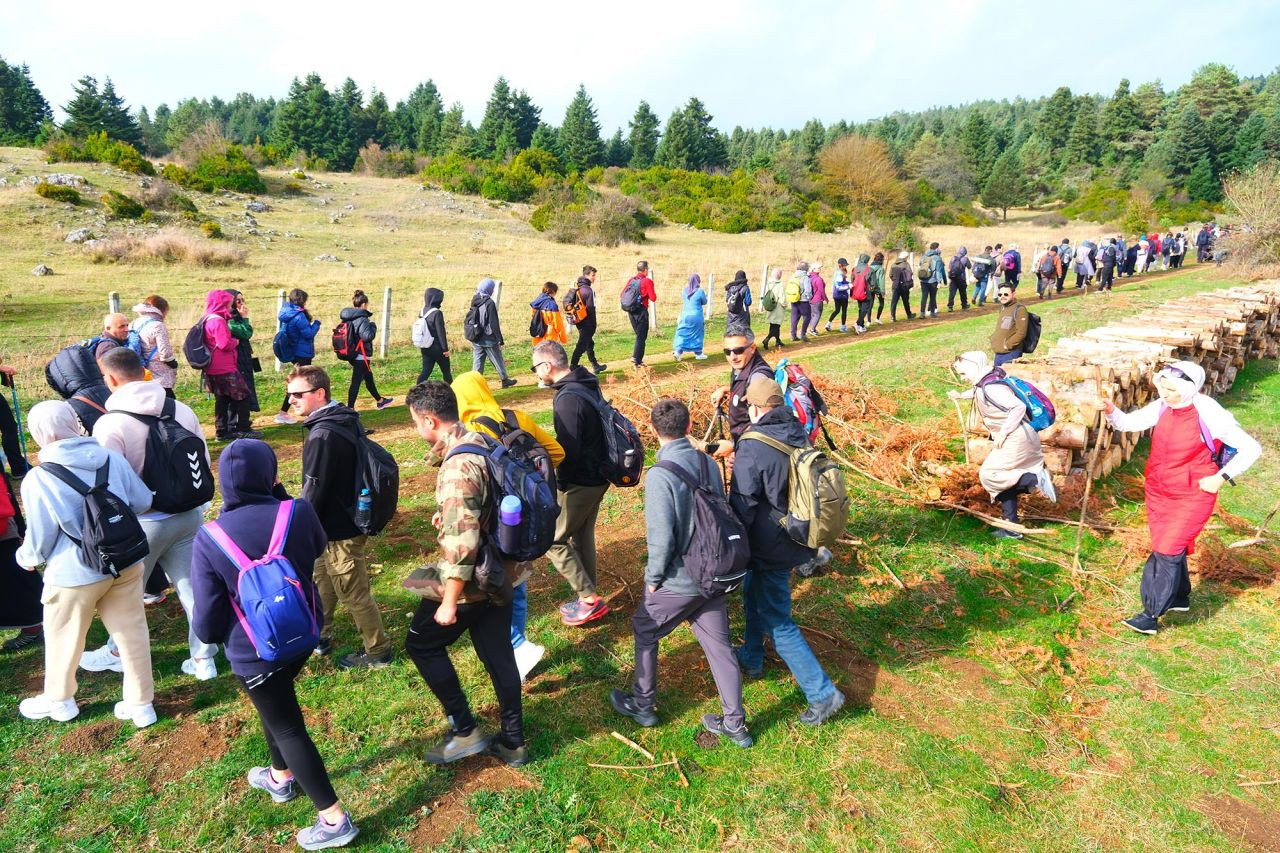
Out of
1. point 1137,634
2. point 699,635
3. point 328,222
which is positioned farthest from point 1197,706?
point 328,222

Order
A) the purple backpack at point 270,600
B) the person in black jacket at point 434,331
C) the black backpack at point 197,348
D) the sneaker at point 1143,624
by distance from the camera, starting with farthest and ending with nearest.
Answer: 1. the person in black jacket at point 434,331
2. the black backpack at point 197,348
3. the sneaker at point 1143,624
4. the purple backpack at point 270,600

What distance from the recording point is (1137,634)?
5.54 m

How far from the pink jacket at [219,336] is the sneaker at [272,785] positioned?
5.87 meters

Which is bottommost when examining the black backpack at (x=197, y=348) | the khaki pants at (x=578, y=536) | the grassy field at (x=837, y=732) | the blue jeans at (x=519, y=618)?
the grassy field at (x=837, y=732)

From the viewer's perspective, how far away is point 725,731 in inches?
164

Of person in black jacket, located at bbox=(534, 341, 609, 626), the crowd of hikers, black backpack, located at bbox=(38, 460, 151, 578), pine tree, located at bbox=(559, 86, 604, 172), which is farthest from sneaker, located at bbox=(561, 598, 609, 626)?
pine tree, located at bbox=(559, 86, 604, 172)

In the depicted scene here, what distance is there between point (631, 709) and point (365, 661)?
181cm

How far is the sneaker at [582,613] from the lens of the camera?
5277mm

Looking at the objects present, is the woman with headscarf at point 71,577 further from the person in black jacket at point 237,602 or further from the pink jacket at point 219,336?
the pink jacket at point 219,336

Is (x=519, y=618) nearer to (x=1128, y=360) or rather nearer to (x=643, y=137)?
(x=1128, y=360)

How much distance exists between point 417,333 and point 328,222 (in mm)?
31522

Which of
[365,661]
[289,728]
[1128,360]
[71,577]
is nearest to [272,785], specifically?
[289,728]

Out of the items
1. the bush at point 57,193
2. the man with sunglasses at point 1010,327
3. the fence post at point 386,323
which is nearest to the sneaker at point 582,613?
the man with sunglasses at point 1010,327

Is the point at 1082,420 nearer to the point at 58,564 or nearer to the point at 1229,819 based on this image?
the point at 1229,819
